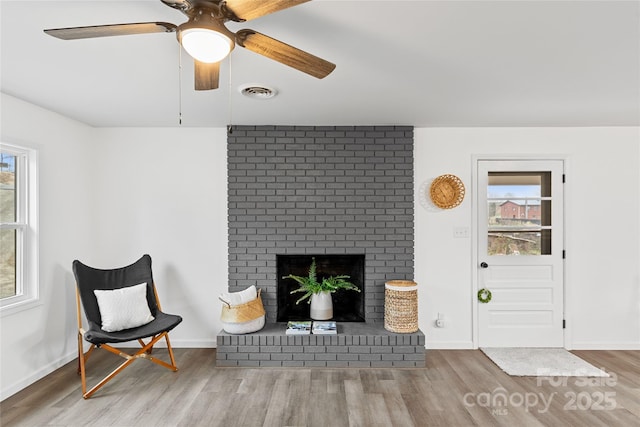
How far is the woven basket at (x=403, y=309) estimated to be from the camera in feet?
10.9

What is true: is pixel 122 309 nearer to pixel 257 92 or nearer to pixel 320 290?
pixel 320 290

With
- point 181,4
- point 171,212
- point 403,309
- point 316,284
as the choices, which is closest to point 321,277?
point 316,284

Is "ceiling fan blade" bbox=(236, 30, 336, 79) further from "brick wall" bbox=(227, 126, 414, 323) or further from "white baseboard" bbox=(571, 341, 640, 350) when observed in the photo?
"white baseboard" bbox=(571, 341, 640, 350)

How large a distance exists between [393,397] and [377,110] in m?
2.32

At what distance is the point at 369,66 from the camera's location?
217cm

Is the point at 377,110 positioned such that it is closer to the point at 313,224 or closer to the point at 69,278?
the point at 313,224

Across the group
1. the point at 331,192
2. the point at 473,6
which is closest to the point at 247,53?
the point at 473,6

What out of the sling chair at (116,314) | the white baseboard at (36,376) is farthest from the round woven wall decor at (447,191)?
the white baseboard at (36,376)

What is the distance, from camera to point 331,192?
12.0 ft

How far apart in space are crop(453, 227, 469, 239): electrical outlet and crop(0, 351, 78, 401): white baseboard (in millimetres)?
3916

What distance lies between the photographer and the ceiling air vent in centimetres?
255

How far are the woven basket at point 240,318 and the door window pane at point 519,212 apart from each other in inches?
97.5

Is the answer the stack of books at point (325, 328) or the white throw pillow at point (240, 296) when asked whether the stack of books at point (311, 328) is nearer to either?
the stack of books at point (325, 328)

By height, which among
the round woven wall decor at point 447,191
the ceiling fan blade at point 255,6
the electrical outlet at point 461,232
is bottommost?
the electrical outlet at point 461,232
